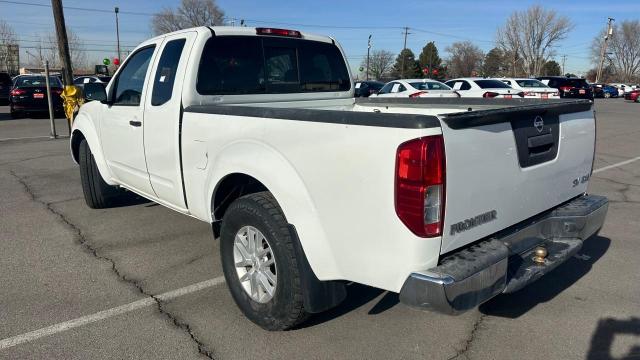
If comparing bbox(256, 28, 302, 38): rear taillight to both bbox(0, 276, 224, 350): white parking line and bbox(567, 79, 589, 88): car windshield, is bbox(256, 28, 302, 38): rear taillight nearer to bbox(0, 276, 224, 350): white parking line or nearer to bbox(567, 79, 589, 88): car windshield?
bbox(0, 276, 224, 350): white parking line

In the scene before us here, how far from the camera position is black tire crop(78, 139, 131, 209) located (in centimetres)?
576

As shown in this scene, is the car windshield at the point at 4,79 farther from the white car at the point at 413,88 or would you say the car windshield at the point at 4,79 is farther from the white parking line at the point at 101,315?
the white parking line at the point at 101,315

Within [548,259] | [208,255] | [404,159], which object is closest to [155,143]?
[208,255]

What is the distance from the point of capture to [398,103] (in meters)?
4.91

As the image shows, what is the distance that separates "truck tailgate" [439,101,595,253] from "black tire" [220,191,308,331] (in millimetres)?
899

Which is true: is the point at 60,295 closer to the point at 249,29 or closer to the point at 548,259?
the point at 249,29

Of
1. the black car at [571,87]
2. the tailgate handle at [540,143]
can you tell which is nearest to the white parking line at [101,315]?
the tailgate handle at [540,143]

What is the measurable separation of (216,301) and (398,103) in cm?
257

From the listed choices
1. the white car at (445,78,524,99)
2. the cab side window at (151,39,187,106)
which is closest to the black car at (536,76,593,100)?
the white car at (445,78,524,99)

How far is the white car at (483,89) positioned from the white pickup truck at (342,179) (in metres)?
16.4

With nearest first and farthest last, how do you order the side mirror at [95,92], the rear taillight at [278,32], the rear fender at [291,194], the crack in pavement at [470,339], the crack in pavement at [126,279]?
the rear fender at [291,194], the crack in pavement at [470,339], the crack in pavement at [126,279], the rear taillight at [278,32], the side mirror at [95,92]

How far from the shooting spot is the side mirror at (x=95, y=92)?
16.0 ft

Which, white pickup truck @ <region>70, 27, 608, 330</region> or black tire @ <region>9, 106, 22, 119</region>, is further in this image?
black tire @ <region>9, 106, 22, 119</region>

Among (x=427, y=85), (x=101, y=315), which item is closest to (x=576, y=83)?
(x=427, y=85)
